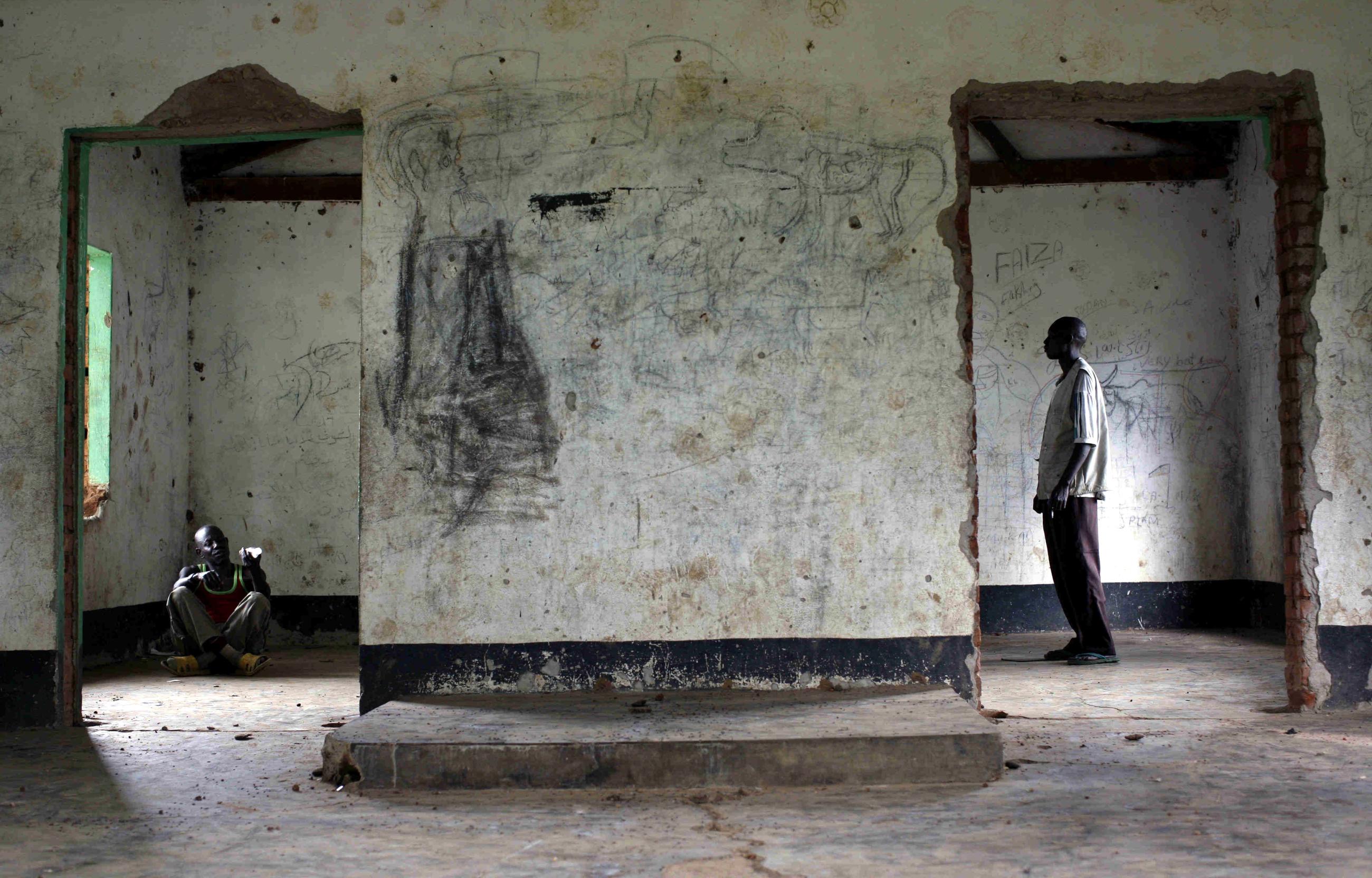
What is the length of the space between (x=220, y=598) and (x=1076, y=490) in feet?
16.9

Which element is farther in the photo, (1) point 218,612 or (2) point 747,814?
(1) point 218,612

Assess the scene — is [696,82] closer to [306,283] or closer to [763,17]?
[763,17]

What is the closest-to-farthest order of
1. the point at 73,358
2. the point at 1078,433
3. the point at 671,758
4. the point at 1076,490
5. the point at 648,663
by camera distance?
1. the point at 671,758
2. the point at 648,663
3. the point at 73,358
4. the point at 1078,433
5. the point at 1076,490

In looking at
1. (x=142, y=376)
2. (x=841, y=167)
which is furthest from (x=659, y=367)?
(x=142, y=376)

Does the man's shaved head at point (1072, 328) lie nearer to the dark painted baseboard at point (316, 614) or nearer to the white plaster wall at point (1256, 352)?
the white plaster wall at point (1256, 352)

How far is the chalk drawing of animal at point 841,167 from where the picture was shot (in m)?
4.79

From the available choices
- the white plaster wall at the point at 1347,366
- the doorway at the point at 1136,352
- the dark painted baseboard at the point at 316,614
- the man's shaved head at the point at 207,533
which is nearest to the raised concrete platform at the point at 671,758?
the white plaster wall at the point at 1347,366

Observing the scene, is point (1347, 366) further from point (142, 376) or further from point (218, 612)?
point (142, 376)

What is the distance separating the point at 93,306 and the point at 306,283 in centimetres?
163

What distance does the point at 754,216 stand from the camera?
482 cm

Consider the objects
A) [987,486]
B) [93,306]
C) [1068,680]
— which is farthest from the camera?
[987,486]

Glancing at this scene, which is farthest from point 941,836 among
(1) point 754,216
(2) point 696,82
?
(2) point 696,82

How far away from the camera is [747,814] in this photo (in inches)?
134

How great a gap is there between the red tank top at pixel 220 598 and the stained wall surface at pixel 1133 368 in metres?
5.23
